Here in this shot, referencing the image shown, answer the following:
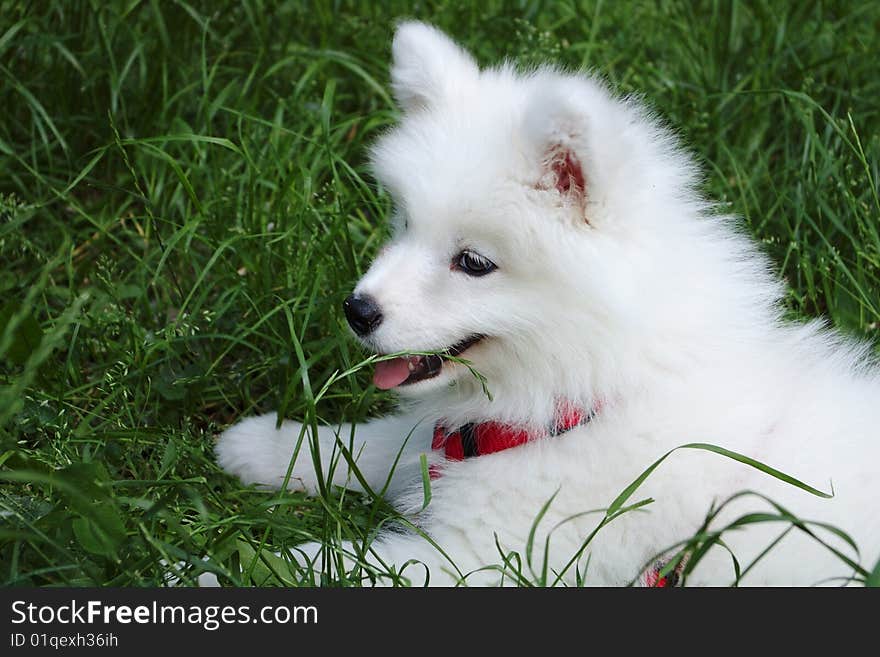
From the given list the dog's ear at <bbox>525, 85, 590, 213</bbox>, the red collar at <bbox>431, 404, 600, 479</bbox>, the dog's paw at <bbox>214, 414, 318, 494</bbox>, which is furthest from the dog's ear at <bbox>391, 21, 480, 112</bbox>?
the dog's paw at <bbox>214, 414, 318, 494</bbox>

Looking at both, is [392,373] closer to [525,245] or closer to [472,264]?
[472,264]

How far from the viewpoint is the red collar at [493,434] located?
2.74 m

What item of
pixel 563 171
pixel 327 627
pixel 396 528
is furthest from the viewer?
pixel 396 528

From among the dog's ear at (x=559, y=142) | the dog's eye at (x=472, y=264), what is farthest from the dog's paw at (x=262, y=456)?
the dog's ear at (x=559, y=142)

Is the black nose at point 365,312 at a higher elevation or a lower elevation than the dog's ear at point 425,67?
lower

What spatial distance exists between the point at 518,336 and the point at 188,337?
1193mm

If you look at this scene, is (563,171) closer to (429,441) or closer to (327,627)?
(429,441)

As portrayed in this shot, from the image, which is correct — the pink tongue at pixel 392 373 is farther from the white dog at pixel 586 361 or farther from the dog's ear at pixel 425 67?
the dog's ear at pixel 425 67

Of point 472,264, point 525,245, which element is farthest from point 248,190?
point 525,245

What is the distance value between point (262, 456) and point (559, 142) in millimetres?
1392

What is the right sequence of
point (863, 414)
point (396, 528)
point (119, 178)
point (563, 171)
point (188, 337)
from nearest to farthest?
point (563, 171), point (863, 414), point (396, 528), point (188, 337), point (119, 178)

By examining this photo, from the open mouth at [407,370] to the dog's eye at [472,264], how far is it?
24cm

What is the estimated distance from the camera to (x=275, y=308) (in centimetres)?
340

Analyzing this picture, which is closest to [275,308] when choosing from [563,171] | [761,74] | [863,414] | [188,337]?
[188,337]
